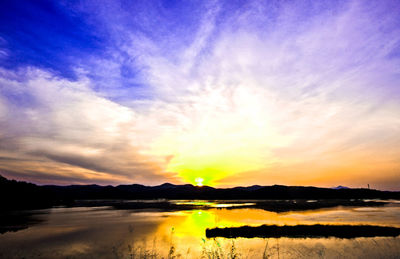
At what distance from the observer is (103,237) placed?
32.6m

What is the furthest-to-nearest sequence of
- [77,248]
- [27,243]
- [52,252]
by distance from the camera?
[27,243] < [77,248] < [52,252]

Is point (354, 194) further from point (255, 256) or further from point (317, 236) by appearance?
point (255, 256)

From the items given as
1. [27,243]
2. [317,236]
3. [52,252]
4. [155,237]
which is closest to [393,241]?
[317,236]

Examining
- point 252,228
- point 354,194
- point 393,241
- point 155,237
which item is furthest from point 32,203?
point 354,194

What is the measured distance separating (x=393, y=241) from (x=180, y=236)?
24523 mm

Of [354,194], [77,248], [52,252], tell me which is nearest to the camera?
[52,252]

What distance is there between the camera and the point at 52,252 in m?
24.5

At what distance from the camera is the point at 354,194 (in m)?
198

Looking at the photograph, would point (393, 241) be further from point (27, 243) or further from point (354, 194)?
point (354, 194)

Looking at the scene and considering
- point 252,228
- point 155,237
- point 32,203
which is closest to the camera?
point 155,237

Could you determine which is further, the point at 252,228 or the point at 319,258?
the point at 252,228

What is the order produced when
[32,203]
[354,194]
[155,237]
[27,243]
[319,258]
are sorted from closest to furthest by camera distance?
1. [319,258]
2. [27,243]
3. [155,237]
4. [32,203]
5. [354,194]

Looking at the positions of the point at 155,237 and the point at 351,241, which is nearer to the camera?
the point at 351,241

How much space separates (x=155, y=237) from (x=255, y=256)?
1514cm
